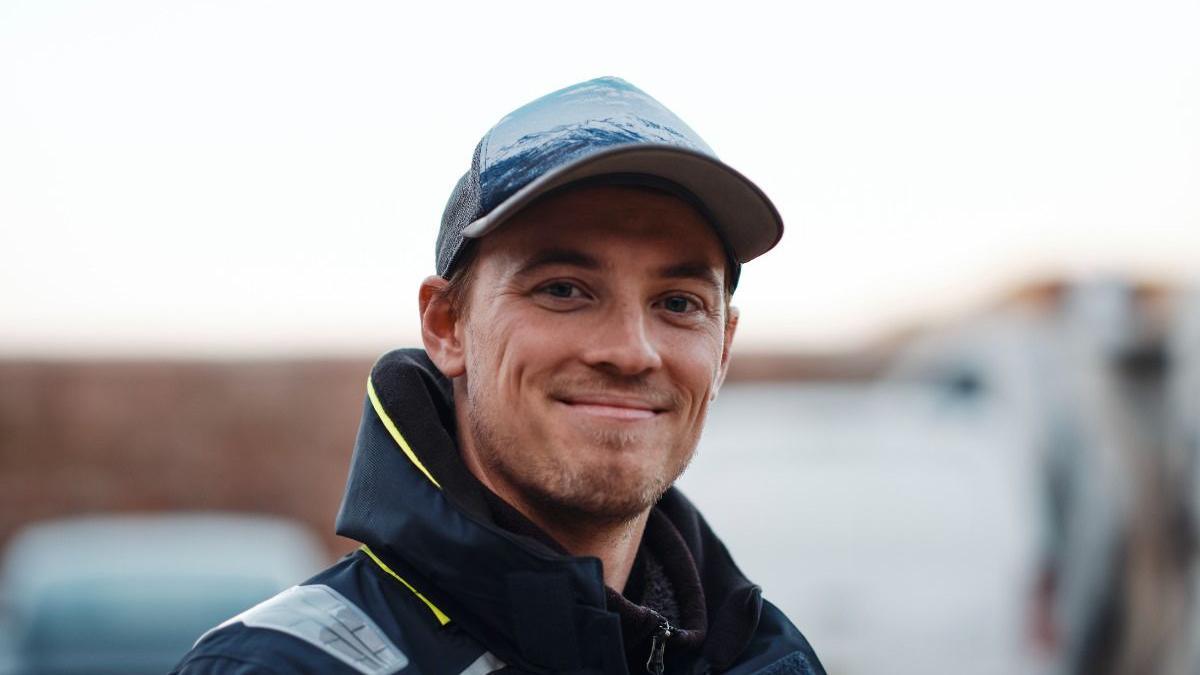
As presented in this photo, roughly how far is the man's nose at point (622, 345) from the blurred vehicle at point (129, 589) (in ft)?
15.1

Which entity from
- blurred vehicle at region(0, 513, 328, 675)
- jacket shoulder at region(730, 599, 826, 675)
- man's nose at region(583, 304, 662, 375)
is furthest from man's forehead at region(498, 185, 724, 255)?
blurred vehicle at region(0, 513, 328, 675)

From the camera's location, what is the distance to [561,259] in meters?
2.36

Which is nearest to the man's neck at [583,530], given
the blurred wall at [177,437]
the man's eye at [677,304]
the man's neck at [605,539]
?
the man's neck at [605,539]

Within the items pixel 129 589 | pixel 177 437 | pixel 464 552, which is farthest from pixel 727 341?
pixel 177 437

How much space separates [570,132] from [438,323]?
0.43m

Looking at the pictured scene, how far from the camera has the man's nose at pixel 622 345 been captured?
2.33m

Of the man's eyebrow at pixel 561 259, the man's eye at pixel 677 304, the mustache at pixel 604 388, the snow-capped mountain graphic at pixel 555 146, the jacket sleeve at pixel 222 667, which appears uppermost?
the snow-capped mountain graphic at pixel 555 146

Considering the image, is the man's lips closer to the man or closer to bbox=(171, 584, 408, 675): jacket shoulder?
the man

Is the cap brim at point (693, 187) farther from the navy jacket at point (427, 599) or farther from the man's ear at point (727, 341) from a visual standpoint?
the navy jacket at point (427, 599)

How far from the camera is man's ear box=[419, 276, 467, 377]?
257 centimetres

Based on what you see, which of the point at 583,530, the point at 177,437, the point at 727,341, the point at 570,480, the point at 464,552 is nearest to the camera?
the point at 464,552

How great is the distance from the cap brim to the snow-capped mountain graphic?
0.02 meters

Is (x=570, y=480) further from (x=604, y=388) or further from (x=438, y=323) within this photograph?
(x=438, y=323)

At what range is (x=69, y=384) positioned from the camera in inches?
533
